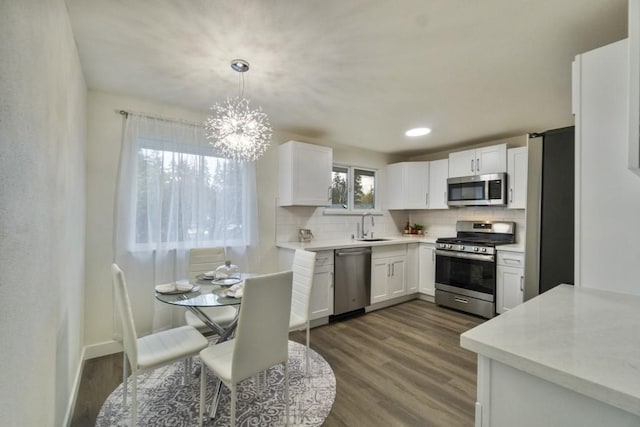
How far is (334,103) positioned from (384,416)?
8.39 ft

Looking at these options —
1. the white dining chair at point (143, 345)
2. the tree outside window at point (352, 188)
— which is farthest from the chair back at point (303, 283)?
the tree outside window at point (352, 188)

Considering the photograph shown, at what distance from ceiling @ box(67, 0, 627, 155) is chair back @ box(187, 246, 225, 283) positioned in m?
1.45

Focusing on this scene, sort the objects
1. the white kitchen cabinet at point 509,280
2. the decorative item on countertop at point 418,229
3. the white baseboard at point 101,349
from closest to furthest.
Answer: the white baseboard at point 101,349
the white kitchen cabinet at point 509,280
the decorative item on countertop at point 418,229

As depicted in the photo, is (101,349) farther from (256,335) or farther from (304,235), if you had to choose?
(304,235)

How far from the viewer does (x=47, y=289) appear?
1.21 m

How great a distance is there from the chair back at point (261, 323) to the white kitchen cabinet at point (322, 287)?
1.57 m

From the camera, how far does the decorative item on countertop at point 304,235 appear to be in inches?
146

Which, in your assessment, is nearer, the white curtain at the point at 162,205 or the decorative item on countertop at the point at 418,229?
the white curtain at the point at 162,205

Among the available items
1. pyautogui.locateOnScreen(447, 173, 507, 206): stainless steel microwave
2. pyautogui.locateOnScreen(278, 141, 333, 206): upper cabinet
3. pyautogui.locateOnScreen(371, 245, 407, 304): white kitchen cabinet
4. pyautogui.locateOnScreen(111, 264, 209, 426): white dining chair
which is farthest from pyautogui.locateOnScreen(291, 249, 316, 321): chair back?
pyautogui.locateOnScreen(447, 173, 507, 206): stainless steel microwave

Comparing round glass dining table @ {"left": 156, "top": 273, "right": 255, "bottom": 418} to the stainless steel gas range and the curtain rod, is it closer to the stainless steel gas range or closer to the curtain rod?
the curtain rod

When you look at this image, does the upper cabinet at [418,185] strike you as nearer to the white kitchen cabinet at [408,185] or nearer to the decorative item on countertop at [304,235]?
the white kitchen cabinet at [408,185]

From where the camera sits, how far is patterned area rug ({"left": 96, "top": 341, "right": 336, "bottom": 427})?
1.76 metres

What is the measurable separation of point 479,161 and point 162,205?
12.9ft

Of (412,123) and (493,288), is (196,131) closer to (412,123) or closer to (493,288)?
(412,123)
